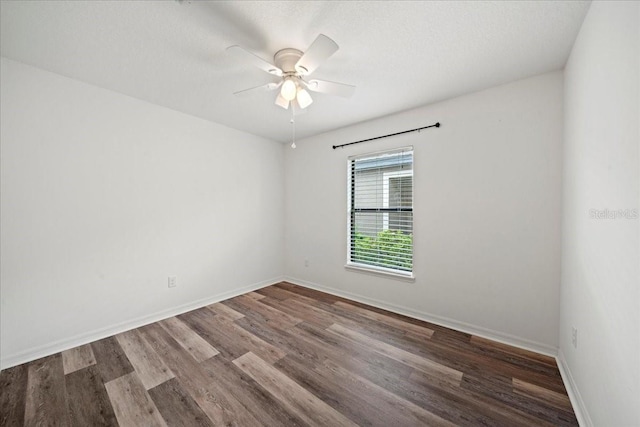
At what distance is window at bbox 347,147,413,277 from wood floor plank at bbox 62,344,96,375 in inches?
111

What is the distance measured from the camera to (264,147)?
397 cm

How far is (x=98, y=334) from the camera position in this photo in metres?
2.35

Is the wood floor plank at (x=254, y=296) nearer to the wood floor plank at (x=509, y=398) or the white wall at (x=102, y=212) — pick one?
the white wall at (x=102, y=212)

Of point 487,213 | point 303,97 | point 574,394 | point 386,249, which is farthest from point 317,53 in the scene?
point 574,394

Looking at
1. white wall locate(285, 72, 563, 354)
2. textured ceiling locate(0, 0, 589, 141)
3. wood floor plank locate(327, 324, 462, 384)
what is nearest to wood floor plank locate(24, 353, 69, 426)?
wood floor plank locate(327, 324, 462, 384)

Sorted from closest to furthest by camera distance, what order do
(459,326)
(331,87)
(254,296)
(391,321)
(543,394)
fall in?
(543,394)
(331,87)
(459,326)
(391,321)
(254,296)

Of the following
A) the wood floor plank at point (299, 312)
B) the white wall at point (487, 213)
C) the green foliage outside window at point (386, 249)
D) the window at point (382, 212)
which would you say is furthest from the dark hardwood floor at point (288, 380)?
the window at point (382, 212)

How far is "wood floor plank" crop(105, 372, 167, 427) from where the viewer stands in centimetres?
144

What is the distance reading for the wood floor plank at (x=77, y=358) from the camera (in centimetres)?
192

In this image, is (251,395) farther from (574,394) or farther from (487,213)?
(487,213)

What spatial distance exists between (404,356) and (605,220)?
1.63m

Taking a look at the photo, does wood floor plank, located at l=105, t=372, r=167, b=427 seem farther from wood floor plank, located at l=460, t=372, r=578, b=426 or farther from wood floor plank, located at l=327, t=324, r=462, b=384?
wood floor plank, located at l=460, t=372, r=578, b=426

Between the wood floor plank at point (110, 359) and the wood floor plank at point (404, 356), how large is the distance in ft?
5.81

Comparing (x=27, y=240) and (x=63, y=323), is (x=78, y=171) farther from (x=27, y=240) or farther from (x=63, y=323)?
(x=63, y=323)
